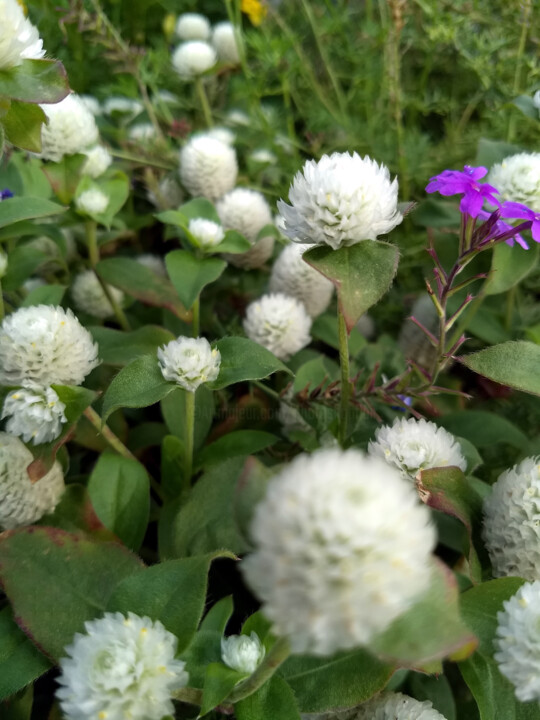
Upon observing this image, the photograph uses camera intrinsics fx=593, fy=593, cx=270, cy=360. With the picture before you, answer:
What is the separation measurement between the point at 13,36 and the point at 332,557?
2.15 ft

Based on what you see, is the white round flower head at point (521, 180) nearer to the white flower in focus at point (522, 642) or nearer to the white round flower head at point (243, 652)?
the white flower in focus at point (522, 642)

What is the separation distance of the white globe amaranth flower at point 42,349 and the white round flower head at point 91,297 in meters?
0.33

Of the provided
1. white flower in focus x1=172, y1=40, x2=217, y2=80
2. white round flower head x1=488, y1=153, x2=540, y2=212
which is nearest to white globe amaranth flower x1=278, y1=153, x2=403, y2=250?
white round flower head x1=488, y1=153, x2=540, y2=212

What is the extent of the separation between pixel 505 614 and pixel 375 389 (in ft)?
0.98

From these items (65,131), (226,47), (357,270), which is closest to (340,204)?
(357,270)

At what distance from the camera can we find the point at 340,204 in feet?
2.06

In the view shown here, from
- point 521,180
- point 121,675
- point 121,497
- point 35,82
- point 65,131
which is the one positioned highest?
point 35,82

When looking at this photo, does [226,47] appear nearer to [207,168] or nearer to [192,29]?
[192,29]

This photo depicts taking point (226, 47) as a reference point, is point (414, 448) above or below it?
below

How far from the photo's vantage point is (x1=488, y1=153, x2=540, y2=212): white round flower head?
0.83m

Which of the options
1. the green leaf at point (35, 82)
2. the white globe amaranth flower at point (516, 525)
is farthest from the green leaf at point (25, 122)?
the white globe amaranth flower at point (516, 525)

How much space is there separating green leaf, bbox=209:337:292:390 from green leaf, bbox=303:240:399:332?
0.37 ft

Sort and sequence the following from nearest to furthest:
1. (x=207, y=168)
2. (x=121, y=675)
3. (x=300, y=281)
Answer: (x=121, y=675) → (x=300, y=281) → (x=207, y=168)

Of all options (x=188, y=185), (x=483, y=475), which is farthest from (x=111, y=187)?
(x=483, y=475)
